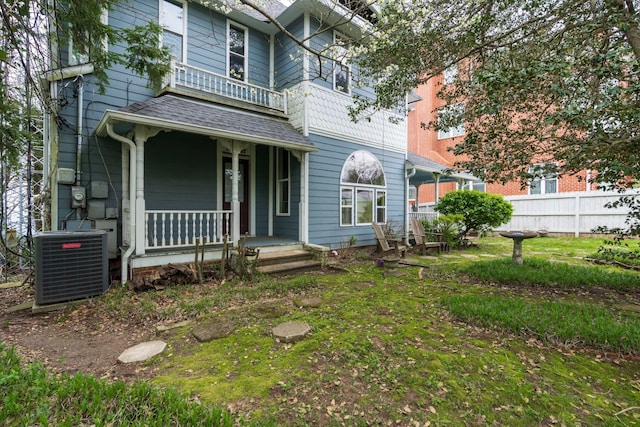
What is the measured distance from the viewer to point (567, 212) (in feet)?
40.2

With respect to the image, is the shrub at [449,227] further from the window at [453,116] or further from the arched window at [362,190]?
the window at [453,116]

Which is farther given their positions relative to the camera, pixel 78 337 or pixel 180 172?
pixel 180 172

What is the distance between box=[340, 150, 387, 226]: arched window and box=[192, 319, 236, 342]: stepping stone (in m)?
5.52

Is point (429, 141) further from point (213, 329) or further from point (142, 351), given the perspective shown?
point (142, 351)

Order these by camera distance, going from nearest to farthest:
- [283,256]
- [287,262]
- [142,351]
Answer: [142,351] < [283,256] < [287,262]

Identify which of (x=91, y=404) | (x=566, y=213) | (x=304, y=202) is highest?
(x=304, y=202)

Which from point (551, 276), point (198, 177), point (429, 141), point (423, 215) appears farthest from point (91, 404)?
point (429, 141)

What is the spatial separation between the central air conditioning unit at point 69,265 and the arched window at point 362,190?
595 cm

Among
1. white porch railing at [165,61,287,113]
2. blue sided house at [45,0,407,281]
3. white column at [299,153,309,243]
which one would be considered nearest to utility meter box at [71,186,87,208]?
blue sided house at [45,0,407,281]

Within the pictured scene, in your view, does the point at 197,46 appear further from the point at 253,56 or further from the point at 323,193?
the point at 323,193

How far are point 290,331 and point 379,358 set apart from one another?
107cm

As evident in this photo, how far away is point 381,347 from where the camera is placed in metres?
2.95

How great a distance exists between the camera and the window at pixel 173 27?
6902mm

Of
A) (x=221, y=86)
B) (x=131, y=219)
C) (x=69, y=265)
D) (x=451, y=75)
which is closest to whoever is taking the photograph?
(x=69, y=265)
